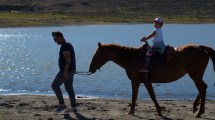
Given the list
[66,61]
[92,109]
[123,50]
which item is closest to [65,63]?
[66,61]

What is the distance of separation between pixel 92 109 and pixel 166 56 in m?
3.00

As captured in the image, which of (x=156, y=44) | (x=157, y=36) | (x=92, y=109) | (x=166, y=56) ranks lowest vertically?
(x=92, y=109)

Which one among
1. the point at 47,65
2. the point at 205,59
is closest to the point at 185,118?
the point at 205,59

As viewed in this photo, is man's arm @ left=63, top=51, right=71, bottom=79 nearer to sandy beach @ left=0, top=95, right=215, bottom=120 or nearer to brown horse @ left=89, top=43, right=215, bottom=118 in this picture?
brown horse @ left=89, top=43, right=215, bottom=118

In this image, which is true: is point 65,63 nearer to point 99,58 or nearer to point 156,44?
point 99,58

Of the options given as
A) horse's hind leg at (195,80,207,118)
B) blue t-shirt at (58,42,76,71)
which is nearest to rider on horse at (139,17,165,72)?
horse's hind leg at (195,80,207,118)

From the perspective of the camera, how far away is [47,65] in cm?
2825

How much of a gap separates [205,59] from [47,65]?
16603mm

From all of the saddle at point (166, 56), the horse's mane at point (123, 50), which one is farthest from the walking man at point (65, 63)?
the saddle at point (166, 56)

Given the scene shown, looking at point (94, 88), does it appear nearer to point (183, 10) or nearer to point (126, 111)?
point (126, 111)

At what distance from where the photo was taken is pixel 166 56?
12.7 m

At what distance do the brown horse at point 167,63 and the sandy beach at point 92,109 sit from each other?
1.55ft

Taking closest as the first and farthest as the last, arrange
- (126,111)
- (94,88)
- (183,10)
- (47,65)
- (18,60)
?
(126,111), (94,88), (47,65), (18,60), (183,10)

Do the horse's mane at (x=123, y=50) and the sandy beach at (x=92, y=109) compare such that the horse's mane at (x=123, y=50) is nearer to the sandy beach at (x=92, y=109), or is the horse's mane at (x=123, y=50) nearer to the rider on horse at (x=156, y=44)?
the rider on horse at (x=156, y=44)
